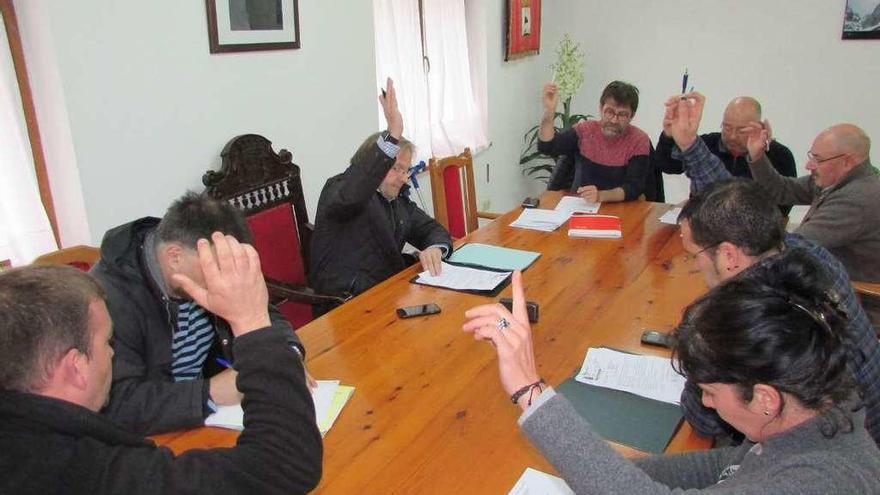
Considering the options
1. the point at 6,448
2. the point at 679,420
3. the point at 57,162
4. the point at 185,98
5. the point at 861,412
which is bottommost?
the point at 679,420

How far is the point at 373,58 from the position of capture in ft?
10.9

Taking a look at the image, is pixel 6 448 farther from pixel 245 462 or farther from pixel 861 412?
pixel 861 412

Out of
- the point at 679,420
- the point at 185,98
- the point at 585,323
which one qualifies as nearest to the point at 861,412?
the point at 679,420

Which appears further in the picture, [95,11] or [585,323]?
[95,11]

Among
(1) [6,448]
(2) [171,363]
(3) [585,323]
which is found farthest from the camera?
(3) [585,323]

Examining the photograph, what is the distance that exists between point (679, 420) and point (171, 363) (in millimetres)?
1190

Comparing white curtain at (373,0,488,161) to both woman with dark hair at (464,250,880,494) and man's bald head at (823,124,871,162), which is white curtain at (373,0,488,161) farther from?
woman with dark hair at (464,250,880,494)

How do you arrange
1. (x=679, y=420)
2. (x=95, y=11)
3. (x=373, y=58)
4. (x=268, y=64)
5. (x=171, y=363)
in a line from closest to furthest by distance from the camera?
(x=679, y=420) → (x=171, y=363) → (x=95, y=11) → (x=268, y=64) → (x=373, y=58)

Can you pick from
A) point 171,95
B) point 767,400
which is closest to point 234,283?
point 767,400

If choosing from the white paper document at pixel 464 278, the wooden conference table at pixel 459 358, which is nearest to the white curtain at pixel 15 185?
the wooden conference table at pixel 459 358

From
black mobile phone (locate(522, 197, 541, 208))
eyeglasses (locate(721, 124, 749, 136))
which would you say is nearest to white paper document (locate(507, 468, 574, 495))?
black mobile phone (locate(522, 197, 541, 208))

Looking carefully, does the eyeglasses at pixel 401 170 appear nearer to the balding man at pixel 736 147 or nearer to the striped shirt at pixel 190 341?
the striped shirt at pixel 190 341

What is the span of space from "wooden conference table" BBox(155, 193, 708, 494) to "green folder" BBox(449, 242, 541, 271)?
2.1 inches

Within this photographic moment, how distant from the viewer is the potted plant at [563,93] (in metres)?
4.92
